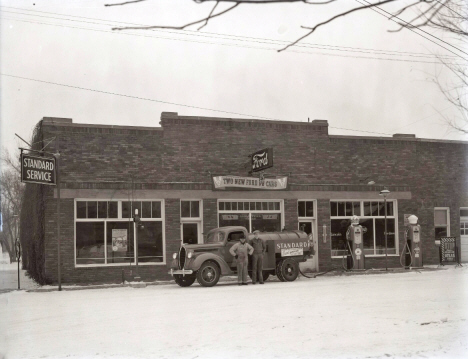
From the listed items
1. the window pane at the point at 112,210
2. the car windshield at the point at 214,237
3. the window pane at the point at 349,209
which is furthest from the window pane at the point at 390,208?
the window pane at the point at 112,210

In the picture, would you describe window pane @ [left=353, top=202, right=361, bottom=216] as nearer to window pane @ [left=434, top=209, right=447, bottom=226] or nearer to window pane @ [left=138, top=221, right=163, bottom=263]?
window pane @ [left=434, top=209, right=447, bottom=226]

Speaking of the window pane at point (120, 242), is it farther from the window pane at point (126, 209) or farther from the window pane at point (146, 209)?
the window pane at point (146, 209)

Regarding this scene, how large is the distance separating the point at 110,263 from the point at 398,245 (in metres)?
12.0

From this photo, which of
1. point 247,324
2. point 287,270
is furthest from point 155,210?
Answer: point 247,324

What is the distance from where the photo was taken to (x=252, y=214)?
2472cm

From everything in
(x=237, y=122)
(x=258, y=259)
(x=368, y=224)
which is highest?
(x=237, y=122)

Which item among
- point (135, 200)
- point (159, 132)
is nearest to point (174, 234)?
point (135, 200)

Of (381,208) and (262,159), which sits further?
(381,208)

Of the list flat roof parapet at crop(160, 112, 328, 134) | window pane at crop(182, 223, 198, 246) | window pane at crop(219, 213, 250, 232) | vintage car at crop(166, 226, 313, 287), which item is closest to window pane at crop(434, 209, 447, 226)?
flat roof parapet at crop(160, 112, 328, 134)

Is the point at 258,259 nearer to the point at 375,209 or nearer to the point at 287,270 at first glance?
the point at 287,270

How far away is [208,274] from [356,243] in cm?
742

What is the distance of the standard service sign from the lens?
62.4ft

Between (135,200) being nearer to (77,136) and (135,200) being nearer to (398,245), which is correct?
(77,136)

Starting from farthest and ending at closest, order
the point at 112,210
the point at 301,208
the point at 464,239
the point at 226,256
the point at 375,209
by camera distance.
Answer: the point at 464,239 → the point at 375,209 → the point at 301,208 → the point at 112,210 → the point at 226,256
